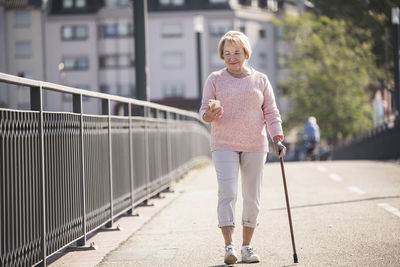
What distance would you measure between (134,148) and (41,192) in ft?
15.8

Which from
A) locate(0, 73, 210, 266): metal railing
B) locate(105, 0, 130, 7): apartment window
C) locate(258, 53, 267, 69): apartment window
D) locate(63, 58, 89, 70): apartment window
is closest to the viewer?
locate(0, 73, 210, 266): metal railing

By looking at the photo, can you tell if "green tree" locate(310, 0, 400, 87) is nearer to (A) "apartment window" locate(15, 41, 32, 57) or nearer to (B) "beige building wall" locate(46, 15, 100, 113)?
(B) "beige building wall" locate(46, 15, 100, 113)

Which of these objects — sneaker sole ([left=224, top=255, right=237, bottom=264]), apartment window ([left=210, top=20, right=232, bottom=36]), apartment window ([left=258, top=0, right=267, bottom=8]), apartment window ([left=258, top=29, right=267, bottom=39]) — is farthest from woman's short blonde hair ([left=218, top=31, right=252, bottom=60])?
apartment window ([left=258, top=0, right=267, bottom=8])

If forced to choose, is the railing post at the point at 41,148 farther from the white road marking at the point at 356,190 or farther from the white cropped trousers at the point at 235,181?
the white road marking at the point at 356,190

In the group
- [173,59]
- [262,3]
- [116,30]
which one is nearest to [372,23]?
[173,59]

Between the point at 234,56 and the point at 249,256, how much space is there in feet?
5.19

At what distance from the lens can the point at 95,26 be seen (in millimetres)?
77875

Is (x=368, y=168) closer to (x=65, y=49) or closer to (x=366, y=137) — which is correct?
(x=366, y=137)

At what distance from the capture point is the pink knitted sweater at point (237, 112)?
22.4ft

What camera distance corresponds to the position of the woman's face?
675 cm

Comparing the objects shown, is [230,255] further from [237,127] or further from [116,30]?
[116,30]

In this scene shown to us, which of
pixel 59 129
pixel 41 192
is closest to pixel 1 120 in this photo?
pixel 41 192

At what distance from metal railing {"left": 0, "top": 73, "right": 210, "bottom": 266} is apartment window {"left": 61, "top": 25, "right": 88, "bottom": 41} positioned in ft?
218

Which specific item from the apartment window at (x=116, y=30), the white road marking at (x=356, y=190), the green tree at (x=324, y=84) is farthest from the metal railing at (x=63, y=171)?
the apartment window at (x=116, y=30)
